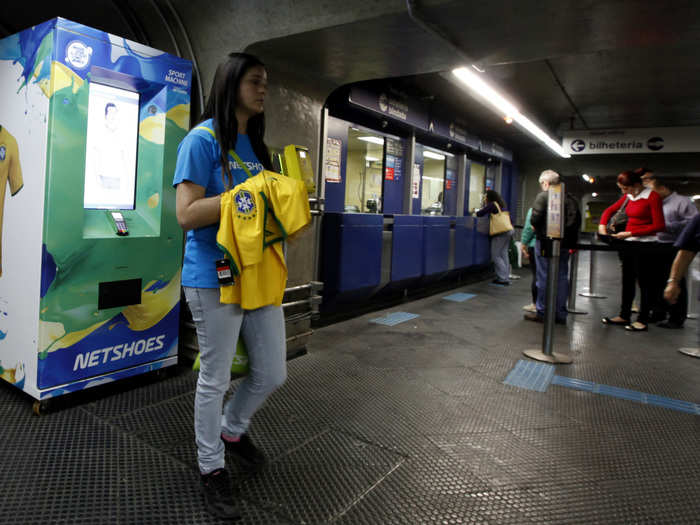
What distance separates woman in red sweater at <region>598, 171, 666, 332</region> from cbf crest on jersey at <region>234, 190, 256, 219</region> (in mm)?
4634

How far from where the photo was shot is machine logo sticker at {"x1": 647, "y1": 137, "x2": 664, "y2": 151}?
29.2 feet

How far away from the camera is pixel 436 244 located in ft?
22.6

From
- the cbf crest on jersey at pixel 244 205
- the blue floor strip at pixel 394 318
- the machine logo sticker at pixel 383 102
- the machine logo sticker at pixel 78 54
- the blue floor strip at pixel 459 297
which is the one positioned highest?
the machine logo sticker at pixel 383 102

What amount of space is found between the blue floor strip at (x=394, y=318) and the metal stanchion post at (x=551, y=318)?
1.48 m

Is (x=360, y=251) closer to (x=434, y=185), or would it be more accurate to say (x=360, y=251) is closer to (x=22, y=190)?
(x=22, y=190)

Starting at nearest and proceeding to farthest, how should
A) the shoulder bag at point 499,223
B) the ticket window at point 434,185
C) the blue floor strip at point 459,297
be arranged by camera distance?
the blue floor strip at point 459,297, the ticket window at point 434,185, the shoulder bag at point 499,223

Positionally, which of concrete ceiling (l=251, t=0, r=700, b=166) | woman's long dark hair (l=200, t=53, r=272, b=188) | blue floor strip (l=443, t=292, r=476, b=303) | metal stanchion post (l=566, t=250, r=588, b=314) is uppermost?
concrete ceiling (l=251, t=0, r=700, b=166)

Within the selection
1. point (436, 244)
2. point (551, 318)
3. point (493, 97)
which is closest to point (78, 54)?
point (551, 318)

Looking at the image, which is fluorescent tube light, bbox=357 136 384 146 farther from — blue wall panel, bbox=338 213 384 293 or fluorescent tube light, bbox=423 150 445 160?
blue wall panel, bbox=338 213 384 293

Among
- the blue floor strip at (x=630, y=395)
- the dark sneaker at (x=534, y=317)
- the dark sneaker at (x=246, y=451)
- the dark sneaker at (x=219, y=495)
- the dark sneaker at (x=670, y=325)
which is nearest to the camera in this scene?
the dark sneaker at (x=219, y=495)

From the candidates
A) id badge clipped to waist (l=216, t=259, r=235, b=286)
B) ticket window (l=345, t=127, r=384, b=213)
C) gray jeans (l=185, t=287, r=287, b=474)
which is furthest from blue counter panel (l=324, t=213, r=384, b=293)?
id badge clipped to waist (l=216, t=259, r=235, b=286)

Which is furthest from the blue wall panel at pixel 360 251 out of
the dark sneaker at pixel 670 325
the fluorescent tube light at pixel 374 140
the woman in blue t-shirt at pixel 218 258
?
the dark sneaker at pixel 670 325

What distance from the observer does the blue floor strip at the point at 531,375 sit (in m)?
3.41

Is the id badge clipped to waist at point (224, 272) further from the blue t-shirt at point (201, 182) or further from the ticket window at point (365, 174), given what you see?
the ticket window at point (365, 174)
